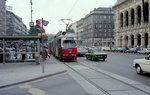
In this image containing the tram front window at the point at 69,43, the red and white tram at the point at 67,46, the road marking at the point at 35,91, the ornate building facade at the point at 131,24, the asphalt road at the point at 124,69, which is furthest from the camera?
the ornate building facade at the point at 131,24

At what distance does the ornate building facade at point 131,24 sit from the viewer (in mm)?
57375

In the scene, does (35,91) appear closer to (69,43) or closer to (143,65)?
(143,65)

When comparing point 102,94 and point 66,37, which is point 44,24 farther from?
point 66,37

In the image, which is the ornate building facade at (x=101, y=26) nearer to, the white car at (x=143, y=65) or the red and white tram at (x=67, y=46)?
the red and white tram at (x=67, y=46)

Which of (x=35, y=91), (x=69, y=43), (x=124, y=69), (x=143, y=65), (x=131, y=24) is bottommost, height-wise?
(x=35, y=91)

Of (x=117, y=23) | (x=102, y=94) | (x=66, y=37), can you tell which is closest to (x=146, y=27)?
(x=117, y=23)

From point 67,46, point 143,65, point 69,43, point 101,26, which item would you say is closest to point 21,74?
point 143,65

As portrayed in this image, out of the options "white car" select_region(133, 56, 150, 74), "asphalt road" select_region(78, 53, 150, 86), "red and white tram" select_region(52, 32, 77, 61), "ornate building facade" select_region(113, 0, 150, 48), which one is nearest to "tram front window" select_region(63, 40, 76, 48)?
"red and white tram" select_region(52, 32, 77, 61)

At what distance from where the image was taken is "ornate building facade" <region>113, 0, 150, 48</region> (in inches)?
2259

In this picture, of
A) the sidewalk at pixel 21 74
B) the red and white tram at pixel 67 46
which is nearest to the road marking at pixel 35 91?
the sidewalk at pixel 21 74

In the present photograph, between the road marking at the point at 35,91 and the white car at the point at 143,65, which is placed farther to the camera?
the white car at the point at 143,65

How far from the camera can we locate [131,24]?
6506 centimetres

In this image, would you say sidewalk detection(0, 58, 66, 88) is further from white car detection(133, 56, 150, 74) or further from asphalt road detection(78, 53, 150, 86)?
white car detection(133, 56, 150, 74)

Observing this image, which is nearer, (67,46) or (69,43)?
(67,46)
